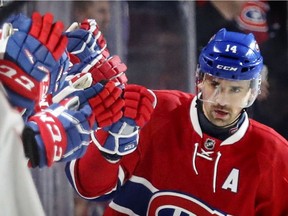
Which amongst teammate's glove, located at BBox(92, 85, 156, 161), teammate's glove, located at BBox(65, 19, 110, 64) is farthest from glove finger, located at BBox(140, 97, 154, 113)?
teammate's glove, located at BBox(65, 19, 110, 64)

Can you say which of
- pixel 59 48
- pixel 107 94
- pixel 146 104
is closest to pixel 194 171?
pixel 146 104

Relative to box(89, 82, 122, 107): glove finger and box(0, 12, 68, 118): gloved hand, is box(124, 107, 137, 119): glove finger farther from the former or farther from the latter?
box(0, 12, 68, 118): gloved hand

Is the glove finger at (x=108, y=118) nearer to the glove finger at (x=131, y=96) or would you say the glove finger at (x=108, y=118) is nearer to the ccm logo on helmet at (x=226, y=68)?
the glove finger at (x=131, y=96)

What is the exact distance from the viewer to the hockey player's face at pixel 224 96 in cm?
134

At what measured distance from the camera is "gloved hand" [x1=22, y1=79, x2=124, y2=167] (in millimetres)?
908

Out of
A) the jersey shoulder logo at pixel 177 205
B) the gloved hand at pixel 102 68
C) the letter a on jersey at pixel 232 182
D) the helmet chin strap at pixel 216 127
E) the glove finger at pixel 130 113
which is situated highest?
the gloved hand at pixel 102 68

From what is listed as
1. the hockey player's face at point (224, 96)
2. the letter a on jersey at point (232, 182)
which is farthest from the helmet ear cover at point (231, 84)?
the letter a on jersey at point (232, 182)

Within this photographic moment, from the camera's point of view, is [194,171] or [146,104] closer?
[146,104]

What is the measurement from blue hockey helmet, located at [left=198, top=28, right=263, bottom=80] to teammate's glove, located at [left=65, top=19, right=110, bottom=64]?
0.67ft

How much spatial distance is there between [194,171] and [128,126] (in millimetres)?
261

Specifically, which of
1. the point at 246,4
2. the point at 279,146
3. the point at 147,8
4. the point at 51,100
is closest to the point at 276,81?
the point at 246,4

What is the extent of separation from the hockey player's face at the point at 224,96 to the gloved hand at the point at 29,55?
447mm

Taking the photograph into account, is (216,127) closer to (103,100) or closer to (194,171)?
(194,171)

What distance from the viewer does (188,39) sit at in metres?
2.00
